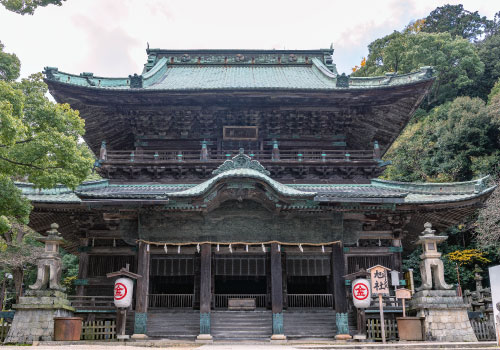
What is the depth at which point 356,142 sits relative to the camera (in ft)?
60.8

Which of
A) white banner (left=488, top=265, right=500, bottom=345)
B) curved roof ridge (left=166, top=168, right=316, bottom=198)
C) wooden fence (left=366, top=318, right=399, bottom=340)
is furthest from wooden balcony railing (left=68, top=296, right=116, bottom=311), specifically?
white banner (left=488, top=265, right=500, bottom=345)

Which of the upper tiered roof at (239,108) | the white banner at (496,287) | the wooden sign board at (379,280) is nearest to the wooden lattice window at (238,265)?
the wooden sign board at (379,280)

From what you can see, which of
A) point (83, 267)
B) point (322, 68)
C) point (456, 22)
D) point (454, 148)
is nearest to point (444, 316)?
point (83, 267)

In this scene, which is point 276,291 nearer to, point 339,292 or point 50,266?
point 339,292

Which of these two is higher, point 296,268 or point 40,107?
point 40,107

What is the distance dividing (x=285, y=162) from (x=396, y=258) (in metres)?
5.24

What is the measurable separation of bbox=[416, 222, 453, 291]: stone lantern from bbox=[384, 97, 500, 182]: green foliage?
66.5ft

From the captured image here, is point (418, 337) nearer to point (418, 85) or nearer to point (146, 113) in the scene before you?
point (418, 85)

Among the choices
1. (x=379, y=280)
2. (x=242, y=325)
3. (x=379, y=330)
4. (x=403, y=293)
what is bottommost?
(x=379, y=330)

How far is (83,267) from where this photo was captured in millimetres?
14578

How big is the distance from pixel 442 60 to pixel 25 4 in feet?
143

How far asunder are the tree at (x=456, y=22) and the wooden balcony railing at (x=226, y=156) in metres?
47.0

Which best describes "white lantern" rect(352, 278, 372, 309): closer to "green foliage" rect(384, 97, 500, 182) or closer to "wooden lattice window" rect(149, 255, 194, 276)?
"wooden lattice window" rect(149, 255, 194, 276)

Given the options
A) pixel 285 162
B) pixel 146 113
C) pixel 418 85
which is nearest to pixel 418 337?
pixel 285 162
